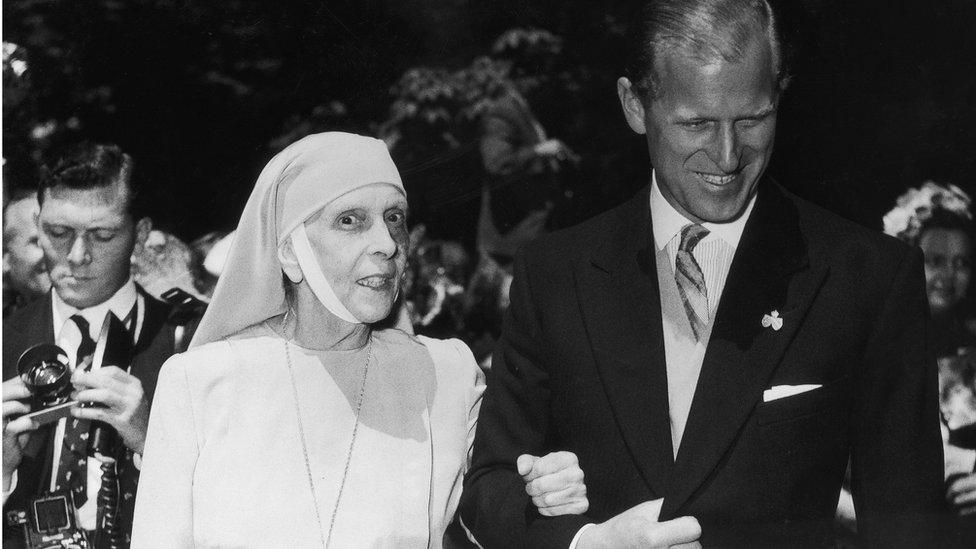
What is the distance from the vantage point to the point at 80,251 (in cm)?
247

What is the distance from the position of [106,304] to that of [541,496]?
47.9 inches

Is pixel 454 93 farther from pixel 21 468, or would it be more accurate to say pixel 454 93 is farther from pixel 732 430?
pixel 21 468

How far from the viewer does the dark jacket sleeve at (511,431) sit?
2.01 m

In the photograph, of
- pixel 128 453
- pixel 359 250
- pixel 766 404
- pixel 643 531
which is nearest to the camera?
pixel 643 531

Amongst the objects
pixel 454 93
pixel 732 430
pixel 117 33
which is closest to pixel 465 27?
pixel 454 93

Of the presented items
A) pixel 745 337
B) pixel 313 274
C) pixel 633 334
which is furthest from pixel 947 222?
pixel 313 274

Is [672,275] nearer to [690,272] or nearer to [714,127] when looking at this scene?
[690,272]

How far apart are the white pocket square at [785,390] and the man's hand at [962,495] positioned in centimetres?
69

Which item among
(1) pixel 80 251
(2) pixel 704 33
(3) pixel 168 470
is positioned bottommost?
(3) pixel 168 470

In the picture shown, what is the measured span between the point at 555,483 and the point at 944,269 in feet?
4.08

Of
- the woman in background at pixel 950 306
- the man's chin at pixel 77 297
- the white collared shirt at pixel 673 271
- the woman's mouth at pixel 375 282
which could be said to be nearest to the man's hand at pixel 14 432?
the man's chin at pixel 77 297

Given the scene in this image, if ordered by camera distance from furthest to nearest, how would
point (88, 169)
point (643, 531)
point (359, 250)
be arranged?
point (88, 169), point (359, 250), point (643, 531)

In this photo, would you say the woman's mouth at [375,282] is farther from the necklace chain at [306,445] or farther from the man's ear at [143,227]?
the man's ear at [143,227]

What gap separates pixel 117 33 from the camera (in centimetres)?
254
